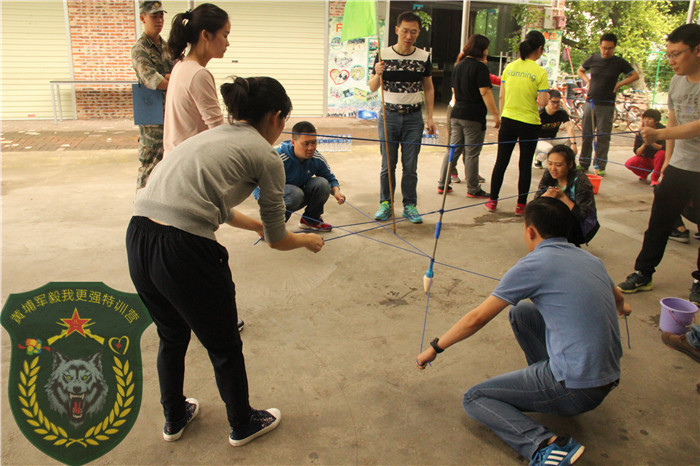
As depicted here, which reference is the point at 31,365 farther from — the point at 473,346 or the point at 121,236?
the point at 121,236

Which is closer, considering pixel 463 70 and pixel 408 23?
pixel 408 23

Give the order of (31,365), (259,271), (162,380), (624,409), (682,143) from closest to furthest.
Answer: (31,365) < (162,380) < (624,409) < (682,143) < (259,271)

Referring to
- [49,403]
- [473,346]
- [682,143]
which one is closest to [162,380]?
[49,403]

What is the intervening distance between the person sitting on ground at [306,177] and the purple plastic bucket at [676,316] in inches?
90.3

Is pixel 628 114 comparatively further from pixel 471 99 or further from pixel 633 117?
pixel 471 99

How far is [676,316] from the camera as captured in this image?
9.38 ft

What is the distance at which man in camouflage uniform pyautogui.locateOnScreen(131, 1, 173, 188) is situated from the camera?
362 centimetres

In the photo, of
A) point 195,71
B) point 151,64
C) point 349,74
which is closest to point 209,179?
point 195,71

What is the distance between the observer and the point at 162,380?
2.05 m

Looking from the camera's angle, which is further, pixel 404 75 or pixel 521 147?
pixel 521 147

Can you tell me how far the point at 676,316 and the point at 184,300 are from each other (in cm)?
260

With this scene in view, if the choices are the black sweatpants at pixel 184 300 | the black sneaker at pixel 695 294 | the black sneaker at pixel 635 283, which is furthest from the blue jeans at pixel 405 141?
the black sweatpants at pixel 184 300

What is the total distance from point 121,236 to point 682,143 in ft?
13.5

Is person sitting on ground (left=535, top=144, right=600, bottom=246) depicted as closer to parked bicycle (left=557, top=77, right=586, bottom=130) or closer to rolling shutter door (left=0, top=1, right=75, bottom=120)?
parked bicycle (left=557, top=77, right=586, bottom=130)
